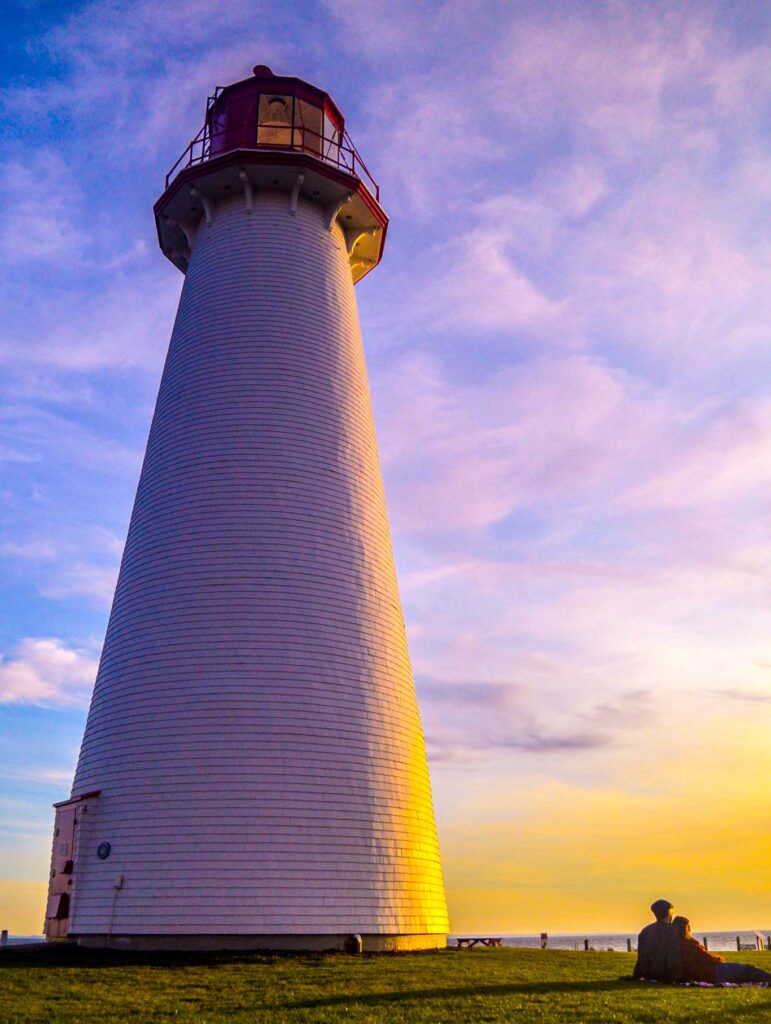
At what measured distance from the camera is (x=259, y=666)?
18.1 meters

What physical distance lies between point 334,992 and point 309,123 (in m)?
23.3

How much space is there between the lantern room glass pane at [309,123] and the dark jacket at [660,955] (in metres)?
21.6

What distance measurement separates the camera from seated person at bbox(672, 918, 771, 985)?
13.7 metres

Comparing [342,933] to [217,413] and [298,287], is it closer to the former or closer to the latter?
[217,413]

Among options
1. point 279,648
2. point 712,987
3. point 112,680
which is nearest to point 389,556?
point 279,648

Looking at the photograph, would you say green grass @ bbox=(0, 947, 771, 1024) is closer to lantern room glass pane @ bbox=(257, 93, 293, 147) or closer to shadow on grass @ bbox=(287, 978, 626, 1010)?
shadow on grass @ bbox=(287, 978, 626, 1010)

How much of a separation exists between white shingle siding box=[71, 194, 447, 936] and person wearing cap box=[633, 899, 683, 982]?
206 inches

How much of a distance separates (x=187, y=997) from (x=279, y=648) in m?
7.59

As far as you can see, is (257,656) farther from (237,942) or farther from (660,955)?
(660,955)

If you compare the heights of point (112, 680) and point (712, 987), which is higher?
point (112, 680)

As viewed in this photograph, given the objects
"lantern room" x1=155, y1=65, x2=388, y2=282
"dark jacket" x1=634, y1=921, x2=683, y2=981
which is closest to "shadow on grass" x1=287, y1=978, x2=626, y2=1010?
"dark jacket" x1=634, y1=921, x2=683, y2=981

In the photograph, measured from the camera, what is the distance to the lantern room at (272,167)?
24062 millimetres

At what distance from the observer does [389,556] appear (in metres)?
21.9

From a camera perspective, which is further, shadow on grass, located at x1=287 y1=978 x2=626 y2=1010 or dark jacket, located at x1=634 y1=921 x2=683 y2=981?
dark jacket, located at x1=634 y1=921 x2=683 y2=981
